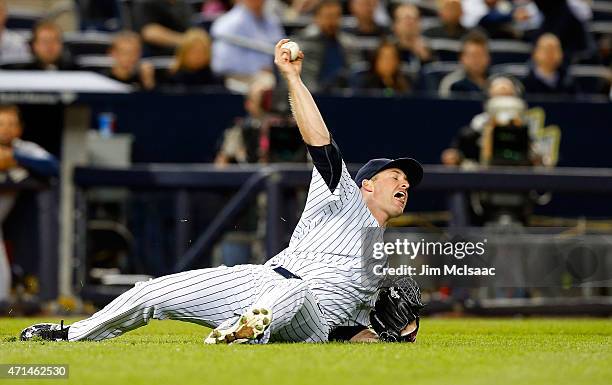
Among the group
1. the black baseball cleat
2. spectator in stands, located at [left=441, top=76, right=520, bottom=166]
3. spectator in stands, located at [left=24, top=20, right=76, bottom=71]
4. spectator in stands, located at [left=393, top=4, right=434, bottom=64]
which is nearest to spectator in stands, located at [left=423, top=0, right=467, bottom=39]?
spectator in stands, located at [left=393, top=4, right=434, bottom=64]

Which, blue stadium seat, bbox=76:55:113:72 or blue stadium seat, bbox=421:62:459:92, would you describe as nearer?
blue stadium seat, bbox=421:62:459:92

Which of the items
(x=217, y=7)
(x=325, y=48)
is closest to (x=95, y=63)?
(x=217, y=7)

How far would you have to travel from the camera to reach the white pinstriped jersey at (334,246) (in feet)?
20.2

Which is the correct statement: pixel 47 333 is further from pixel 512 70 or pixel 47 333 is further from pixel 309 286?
pixel 512 70

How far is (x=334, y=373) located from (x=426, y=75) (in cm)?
850

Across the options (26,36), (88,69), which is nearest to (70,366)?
(88,69)

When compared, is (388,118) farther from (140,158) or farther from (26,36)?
(26,36)

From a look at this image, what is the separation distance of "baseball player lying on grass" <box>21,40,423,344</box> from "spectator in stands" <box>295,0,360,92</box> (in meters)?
6.27

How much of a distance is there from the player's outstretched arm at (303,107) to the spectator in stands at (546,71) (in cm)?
728

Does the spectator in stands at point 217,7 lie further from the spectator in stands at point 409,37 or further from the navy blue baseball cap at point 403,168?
the navy blue baseball cap at point 403,168

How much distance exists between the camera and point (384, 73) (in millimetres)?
12383

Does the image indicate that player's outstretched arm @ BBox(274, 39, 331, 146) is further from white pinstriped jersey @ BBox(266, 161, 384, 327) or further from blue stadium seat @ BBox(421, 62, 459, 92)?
blue stadium seat @ BBox(421, 62, 459, 92)

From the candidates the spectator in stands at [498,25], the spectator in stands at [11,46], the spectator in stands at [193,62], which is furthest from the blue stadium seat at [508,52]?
the spectator in stands at [11,46]

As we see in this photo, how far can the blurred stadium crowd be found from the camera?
40.8 ft
